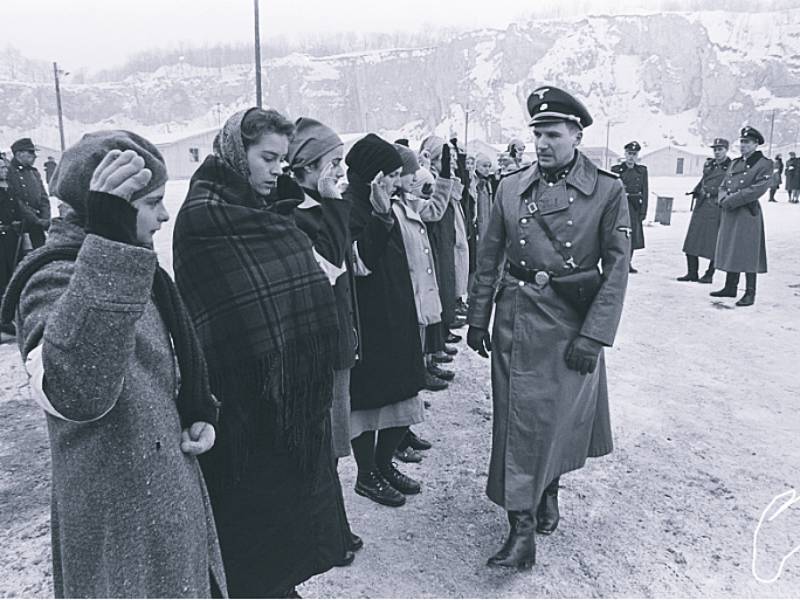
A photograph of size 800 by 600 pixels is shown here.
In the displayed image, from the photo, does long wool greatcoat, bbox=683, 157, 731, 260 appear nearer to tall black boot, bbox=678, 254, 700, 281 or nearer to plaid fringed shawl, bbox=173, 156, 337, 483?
tall black boot, bbox=678, 254, 700, 281

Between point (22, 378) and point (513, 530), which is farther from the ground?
point (513, 530)

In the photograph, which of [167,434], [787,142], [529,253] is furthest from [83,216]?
[787,142]

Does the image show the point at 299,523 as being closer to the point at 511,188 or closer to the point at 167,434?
the point at 167,434

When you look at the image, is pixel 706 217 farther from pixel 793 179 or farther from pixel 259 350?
pixel 793 179

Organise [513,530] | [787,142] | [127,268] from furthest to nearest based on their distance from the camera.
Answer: [787,142] → [513,530] → [127,268]

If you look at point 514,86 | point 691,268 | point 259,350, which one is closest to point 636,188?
point 691,268

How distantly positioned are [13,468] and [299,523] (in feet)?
8.27

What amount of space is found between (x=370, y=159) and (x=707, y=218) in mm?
7312

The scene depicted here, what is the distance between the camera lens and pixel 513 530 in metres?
2.88

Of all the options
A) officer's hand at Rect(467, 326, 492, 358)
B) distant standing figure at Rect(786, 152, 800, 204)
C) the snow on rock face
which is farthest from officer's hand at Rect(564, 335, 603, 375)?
the snow on rock face

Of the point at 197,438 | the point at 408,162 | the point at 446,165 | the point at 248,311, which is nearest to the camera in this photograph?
the point at 197,438

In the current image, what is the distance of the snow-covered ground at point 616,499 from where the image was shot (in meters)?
2.75

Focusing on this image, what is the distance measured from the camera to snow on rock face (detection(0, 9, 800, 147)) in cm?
8962

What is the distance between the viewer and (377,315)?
326 centimetres
